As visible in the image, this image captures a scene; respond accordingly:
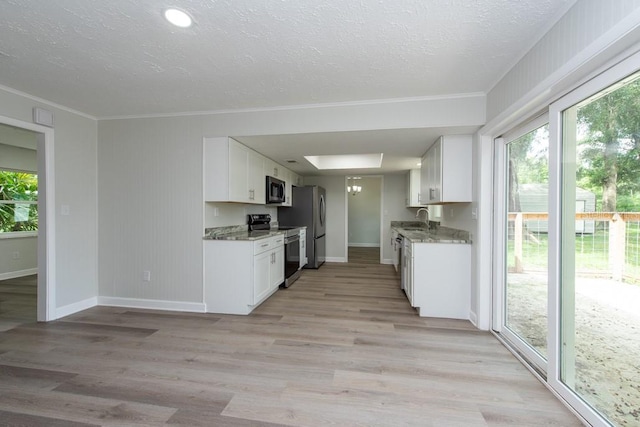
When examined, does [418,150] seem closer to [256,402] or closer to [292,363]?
[292,363]

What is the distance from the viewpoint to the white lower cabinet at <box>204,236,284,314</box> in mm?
3111

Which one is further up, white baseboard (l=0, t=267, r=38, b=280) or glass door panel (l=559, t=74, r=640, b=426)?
glass door panel (l=559, t=74, r=640, b=426)

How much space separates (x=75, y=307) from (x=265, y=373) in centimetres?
276

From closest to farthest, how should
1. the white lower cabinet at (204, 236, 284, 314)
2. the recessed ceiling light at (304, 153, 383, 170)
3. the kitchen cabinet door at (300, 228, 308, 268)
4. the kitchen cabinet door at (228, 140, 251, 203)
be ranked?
the white lower cabinet at (204, 236, 284, 314) < the kitchen cabinet door at (228, 140, 251, 203) < the kitchen cabinet door at (300, 228, 308, 268) < the recessed ceiling light at (304, 153, 383, 170)

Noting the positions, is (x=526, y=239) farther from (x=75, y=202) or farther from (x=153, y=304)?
(x=75, y=202)

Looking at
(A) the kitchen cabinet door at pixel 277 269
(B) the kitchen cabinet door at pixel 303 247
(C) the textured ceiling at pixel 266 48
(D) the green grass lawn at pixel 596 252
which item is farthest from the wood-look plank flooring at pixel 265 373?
(C) the textured ceiling at pixel 266 48

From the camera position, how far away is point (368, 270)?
550 centimetres

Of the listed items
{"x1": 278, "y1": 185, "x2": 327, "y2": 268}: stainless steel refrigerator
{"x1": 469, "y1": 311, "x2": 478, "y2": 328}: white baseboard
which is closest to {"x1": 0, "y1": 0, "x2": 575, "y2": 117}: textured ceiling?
{"x1": 469, "y1": 311, "x2": 478, "y2": 328}: white baseboard

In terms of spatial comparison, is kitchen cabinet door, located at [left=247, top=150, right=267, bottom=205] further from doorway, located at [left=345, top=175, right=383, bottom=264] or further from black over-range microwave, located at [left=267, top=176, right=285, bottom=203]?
doorway, located at [left=345, top=175, right=383, bottom=264]

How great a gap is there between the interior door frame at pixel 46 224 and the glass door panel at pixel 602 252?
15.1 ft

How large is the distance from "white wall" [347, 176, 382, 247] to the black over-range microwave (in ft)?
16.2

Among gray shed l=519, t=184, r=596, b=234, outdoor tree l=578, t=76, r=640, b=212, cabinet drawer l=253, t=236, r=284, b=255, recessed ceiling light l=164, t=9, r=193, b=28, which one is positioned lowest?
cabinet drawer l=253, t=236, r=284, b=255

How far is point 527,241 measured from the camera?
7.32 feet

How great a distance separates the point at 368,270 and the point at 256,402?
4.10 metres
